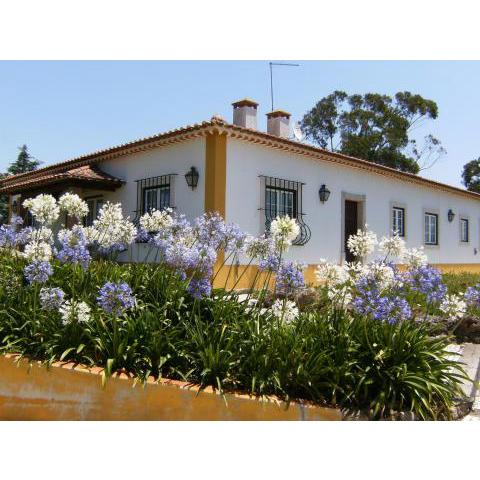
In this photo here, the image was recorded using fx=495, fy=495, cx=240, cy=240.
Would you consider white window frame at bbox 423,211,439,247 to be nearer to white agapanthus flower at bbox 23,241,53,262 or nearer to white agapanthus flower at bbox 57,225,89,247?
white agapanthus flower at bbox 57,225,89,247

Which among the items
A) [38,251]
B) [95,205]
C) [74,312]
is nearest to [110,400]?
[74,312]

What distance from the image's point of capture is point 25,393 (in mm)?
4031

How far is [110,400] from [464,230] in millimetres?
18330

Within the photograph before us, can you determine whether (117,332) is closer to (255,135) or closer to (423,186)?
(255,135)

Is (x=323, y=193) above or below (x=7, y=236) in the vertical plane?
above

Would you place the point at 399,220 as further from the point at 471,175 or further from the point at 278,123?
the point at 471,175

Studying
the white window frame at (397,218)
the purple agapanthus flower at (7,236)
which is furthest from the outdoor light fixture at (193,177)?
the white window frame at (397,218)

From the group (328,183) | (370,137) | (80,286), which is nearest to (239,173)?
(328,183)

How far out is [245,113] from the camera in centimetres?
1239

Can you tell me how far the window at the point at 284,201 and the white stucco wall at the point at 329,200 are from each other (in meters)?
0.14

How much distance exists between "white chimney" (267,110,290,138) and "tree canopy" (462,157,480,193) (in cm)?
2634

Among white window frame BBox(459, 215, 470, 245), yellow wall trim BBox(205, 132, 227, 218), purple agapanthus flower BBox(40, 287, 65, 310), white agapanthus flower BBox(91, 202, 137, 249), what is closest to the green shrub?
purple agapanthus flower BBox(40, 287, 65, 310)

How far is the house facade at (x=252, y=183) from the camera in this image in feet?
33.0

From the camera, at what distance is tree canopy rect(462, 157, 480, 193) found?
117 ft
